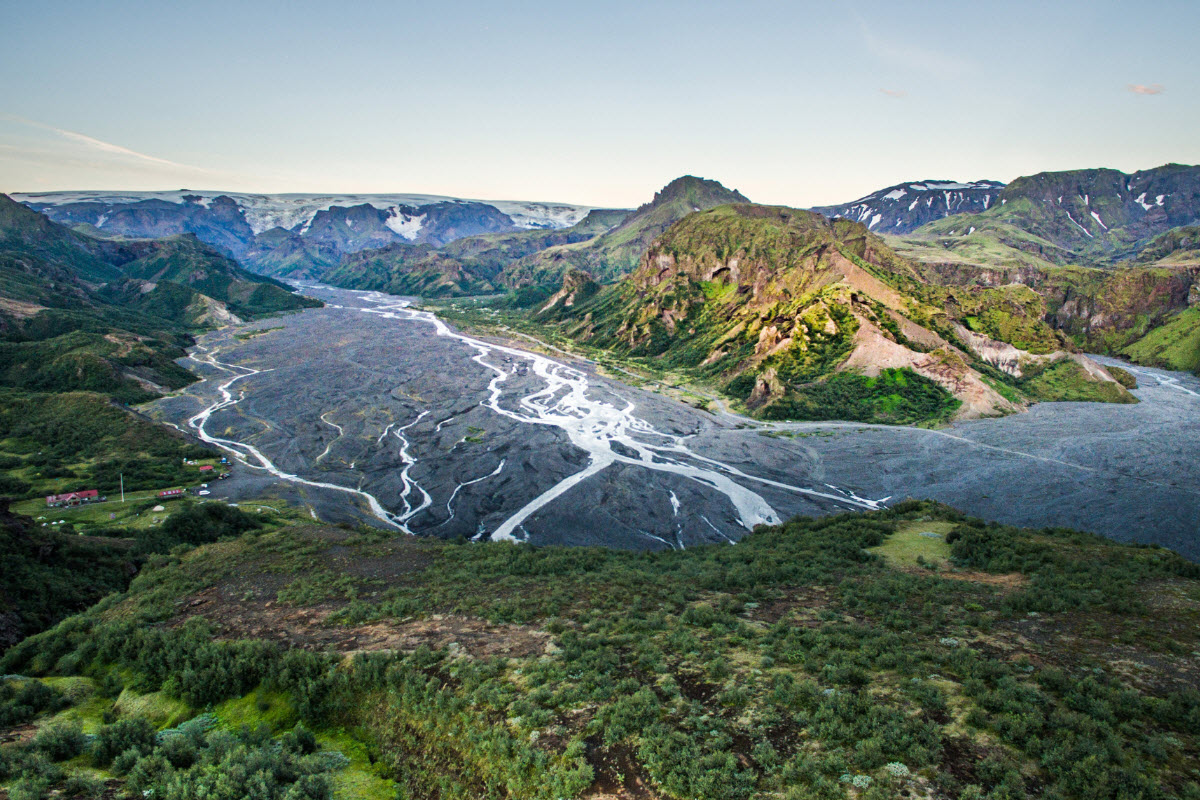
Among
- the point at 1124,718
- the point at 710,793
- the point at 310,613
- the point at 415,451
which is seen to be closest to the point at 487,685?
the point at 710,793

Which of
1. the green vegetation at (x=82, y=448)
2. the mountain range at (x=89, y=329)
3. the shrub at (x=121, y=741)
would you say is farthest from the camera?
the mountain range at (x=89, y=329)

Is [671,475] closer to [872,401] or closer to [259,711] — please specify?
[872,401]

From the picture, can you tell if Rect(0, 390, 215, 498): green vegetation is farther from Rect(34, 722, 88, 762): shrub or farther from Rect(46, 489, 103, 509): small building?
Rect(34, 722, 88, 762): shrub

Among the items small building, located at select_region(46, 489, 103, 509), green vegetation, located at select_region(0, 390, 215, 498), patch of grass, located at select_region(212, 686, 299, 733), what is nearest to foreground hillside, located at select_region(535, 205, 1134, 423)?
green vegetation, located at select_region(0, 390, 215, 498)

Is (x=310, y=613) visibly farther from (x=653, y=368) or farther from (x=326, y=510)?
(x=653, y=368)

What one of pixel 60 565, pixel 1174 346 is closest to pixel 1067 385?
pixel 1174 346

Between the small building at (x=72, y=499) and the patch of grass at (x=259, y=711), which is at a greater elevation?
the patch of grass at (x=259, y=711)

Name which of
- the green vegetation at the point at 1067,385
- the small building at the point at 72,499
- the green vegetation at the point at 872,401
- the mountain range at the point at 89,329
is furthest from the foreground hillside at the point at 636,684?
the green vegetation at the point at 1067,385

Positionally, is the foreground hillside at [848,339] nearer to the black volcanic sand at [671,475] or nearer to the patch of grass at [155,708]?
the black volcanic sand at [671,475]
